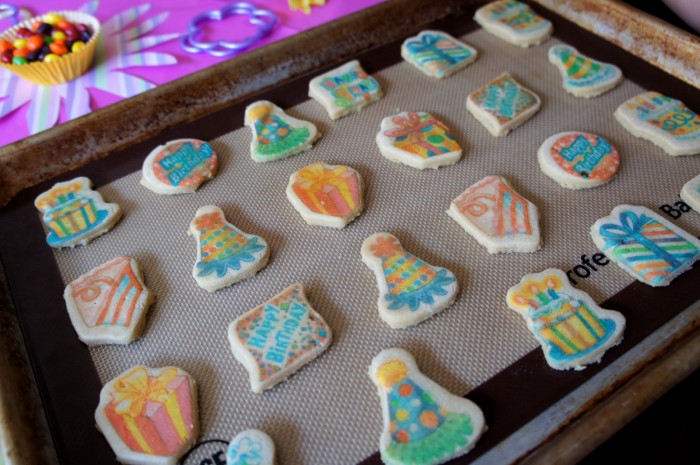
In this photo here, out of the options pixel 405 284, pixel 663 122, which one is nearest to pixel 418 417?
pixel 405 284

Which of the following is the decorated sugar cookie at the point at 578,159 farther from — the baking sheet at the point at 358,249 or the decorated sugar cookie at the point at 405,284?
the decorated sugar cookie at the point at 405,284

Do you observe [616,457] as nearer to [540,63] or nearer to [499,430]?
[499,430]

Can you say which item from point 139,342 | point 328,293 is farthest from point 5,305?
point 328,293

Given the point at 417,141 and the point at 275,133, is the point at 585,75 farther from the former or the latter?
the point at 275,133

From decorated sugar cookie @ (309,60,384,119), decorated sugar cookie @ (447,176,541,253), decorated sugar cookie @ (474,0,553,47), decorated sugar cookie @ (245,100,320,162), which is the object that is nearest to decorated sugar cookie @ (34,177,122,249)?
decorated sugar cookie @ (245,100,320,162)

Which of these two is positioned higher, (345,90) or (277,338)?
(345,90)
